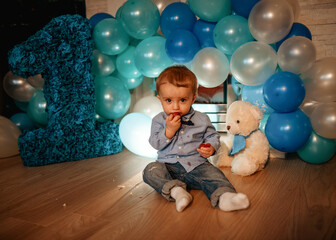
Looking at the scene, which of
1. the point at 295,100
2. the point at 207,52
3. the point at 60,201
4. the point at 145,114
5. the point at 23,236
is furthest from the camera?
the point at 145,114

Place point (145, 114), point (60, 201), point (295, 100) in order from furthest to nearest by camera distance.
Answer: point (145, 114) < point (295, 100) < point (60, 201)

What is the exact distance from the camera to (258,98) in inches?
74.7

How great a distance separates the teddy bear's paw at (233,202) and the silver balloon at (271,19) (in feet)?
3.78

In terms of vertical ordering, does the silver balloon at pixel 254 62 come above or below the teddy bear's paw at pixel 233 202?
above

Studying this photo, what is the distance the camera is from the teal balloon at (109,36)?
2116mm

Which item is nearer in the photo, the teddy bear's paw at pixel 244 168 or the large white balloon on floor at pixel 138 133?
the teddy bear's paw at pixel 244 168

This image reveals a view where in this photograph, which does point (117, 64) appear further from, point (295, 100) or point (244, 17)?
point (295, 100)

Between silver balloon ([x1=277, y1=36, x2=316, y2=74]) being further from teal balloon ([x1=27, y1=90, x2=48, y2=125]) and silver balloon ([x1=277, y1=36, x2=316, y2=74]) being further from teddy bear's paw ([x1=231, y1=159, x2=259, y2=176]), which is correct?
teal balloon ([x1=27, y1=90, x2=48, y2=125])

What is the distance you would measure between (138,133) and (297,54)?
1306 millimetres

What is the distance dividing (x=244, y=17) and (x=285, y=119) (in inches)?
34.1

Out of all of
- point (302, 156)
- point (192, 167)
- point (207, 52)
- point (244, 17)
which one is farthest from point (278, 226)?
point (244, 17)

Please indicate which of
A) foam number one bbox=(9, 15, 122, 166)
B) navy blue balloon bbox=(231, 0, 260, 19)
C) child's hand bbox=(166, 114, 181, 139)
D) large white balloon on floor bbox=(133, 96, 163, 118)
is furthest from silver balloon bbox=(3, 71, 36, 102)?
navy blue balloon bbox=(231, 0, 260, 19)

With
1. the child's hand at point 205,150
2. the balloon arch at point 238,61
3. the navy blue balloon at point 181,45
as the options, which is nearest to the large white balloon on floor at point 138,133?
the balloon arch at point 238,61

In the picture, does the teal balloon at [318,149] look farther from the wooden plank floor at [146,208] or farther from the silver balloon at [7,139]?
the silver balloon at [7,139]
